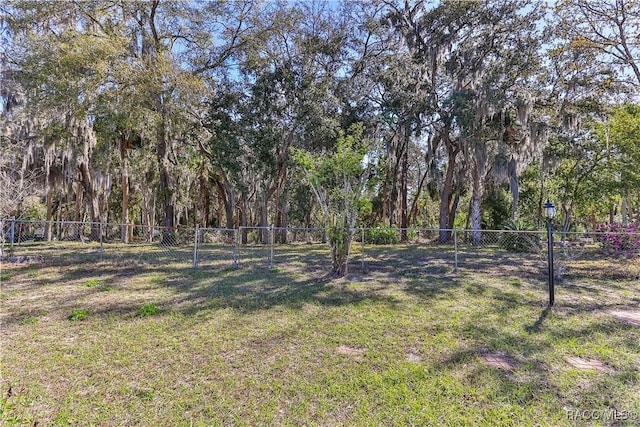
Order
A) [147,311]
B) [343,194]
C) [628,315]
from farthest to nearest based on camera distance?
[343,194] → [628,315] → [147,311]

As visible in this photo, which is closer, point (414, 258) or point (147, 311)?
point (147, 311)

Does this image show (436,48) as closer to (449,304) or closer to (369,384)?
(449,304)

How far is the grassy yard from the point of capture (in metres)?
2.20

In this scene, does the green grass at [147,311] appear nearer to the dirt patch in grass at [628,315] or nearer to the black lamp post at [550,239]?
the black lamp post at [550,239]

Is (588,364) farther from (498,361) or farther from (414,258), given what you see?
(414,258)

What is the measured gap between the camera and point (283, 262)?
8.76 metres

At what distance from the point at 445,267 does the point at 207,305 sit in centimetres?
582

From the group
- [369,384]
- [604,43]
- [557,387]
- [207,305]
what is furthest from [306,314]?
[604,43]

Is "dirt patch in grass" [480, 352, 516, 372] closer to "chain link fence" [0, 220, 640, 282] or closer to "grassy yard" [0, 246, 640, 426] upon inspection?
"grassy yard" [0, 246, 640, 426]

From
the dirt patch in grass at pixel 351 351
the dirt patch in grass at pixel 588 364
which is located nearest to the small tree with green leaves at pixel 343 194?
the dirt patch in grass at pixel 351 351

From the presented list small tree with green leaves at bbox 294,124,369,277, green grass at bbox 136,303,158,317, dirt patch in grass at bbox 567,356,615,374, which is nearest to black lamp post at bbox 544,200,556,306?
dirt patch in grass at bbox 567,356,615,374

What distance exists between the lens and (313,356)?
302cm

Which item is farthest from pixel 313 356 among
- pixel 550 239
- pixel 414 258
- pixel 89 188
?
pixel 89 188

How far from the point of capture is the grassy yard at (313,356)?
86.7 inches
